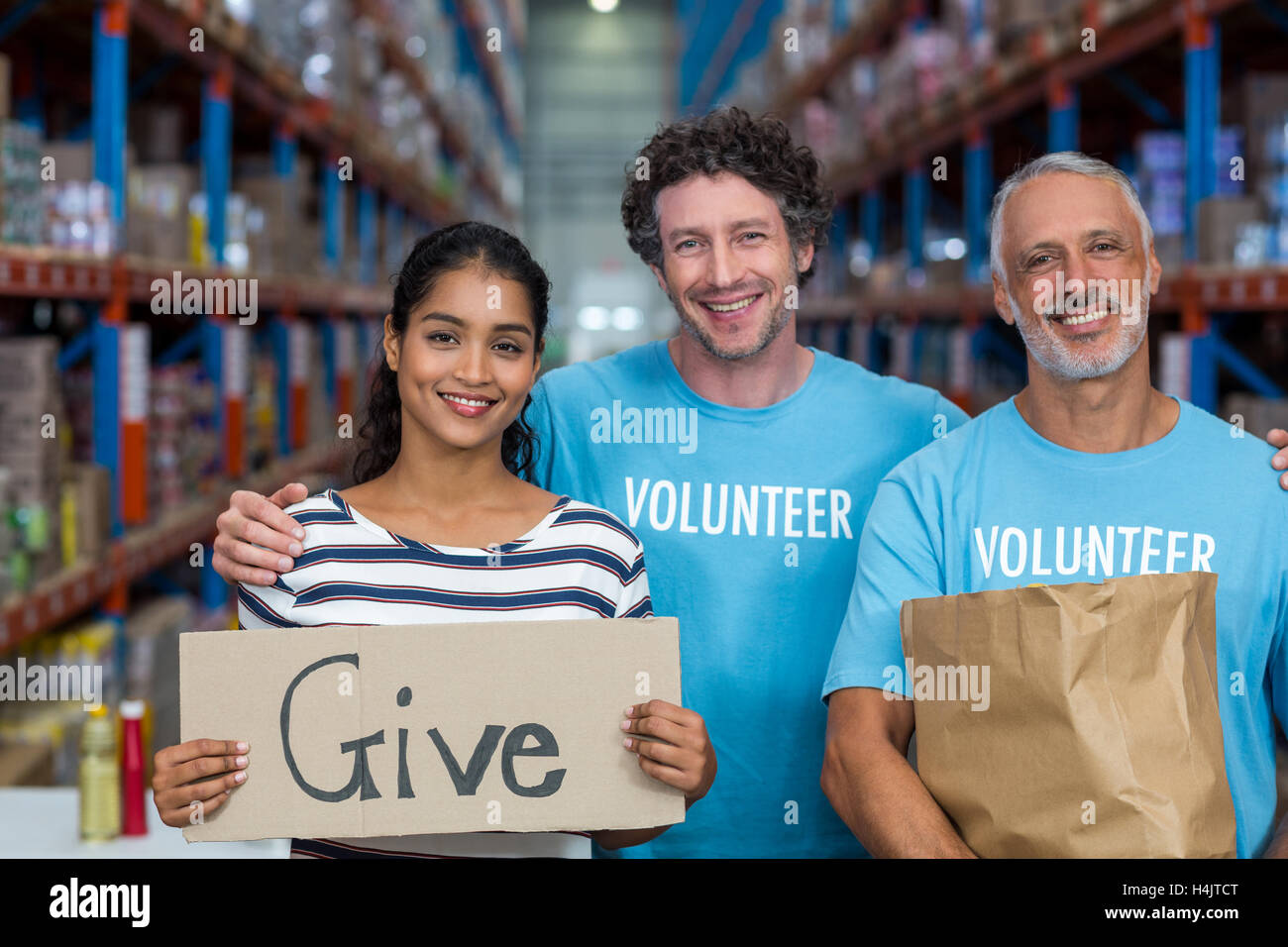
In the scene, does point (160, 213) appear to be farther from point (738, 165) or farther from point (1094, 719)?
point (1094, 719)

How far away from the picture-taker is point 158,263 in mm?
4531

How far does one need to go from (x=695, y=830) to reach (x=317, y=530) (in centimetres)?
84

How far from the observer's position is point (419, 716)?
1.58 metres

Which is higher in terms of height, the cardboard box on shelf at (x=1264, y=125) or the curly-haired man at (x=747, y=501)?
the cardboard box on shelf at (x=1264, y=125)

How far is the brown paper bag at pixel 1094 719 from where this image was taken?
4.66 feet

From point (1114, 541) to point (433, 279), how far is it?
40.7 inches

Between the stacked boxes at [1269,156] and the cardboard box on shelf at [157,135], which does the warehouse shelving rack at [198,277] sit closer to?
the cardboard box on shelf at [157,135]

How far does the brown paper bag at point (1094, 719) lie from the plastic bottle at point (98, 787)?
161 cm

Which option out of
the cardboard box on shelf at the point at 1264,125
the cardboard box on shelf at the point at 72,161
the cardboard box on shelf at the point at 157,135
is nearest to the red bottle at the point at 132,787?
the cardboard box on shelf at the point at 72,161

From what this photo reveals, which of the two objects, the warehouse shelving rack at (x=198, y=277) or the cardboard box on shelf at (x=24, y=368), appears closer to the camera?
the cardboard box on shelf at (x=24, y=368)

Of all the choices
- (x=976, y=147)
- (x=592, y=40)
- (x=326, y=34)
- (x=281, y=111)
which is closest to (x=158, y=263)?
(x=281, y=111)

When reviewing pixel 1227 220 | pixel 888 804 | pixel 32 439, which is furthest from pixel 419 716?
pixel 1227 220
